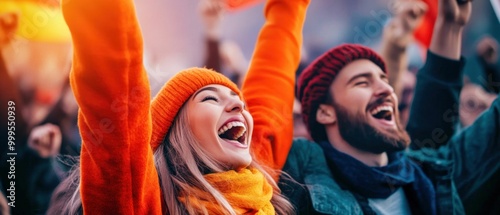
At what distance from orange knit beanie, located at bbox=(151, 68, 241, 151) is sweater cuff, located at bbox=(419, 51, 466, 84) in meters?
0.82

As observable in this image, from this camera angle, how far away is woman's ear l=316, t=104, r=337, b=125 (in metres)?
2.10

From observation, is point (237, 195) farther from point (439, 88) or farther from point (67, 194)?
point (439, 88)

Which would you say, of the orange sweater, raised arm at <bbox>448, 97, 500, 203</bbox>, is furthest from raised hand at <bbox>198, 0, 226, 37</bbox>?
raised arm at <bbox>448, 97, 500, 203</bbox>

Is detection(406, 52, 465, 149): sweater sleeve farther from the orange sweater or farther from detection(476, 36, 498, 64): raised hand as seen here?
the orange sweater

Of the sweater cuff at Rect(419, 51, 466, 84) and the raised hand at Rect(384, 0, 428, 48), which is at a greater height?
the raised hand at Rect(384, 0, 428, 48)

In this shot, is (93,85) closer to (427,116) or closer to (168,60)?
(168,60)

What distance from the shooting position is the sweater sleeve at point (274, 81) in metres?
1.96

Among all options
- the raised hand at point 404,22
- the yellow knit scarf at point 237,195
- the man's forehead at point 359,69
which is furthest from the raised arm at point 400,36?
the yellow knit scarf at point 237,195

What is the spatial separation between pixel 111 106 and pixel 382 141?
3.35 feet

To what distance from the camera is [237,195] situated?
66.8 inches

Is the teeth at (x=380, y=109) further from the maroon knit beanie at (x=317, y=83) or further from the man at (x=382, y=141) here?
the maroon knit beanie at (x=317, y=83)

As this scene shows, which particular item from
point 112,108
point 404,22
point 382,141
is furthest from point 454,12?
point 112,108

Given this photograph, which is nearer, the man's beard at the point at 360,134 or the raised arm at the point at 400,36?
the man's beard at the point at 360,134

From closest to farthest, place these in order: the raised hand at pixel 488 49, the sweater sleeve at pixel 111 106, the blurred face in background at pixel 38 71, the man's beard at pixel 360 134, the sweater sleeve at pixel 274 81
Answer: the sweater sleeve at pixel 111 106, the blurred face in background at pixel 38 71, the sweater sleeve at pixel 274 81, the man's beard at pixel 360 134, the raised hand at pixel 488 49
